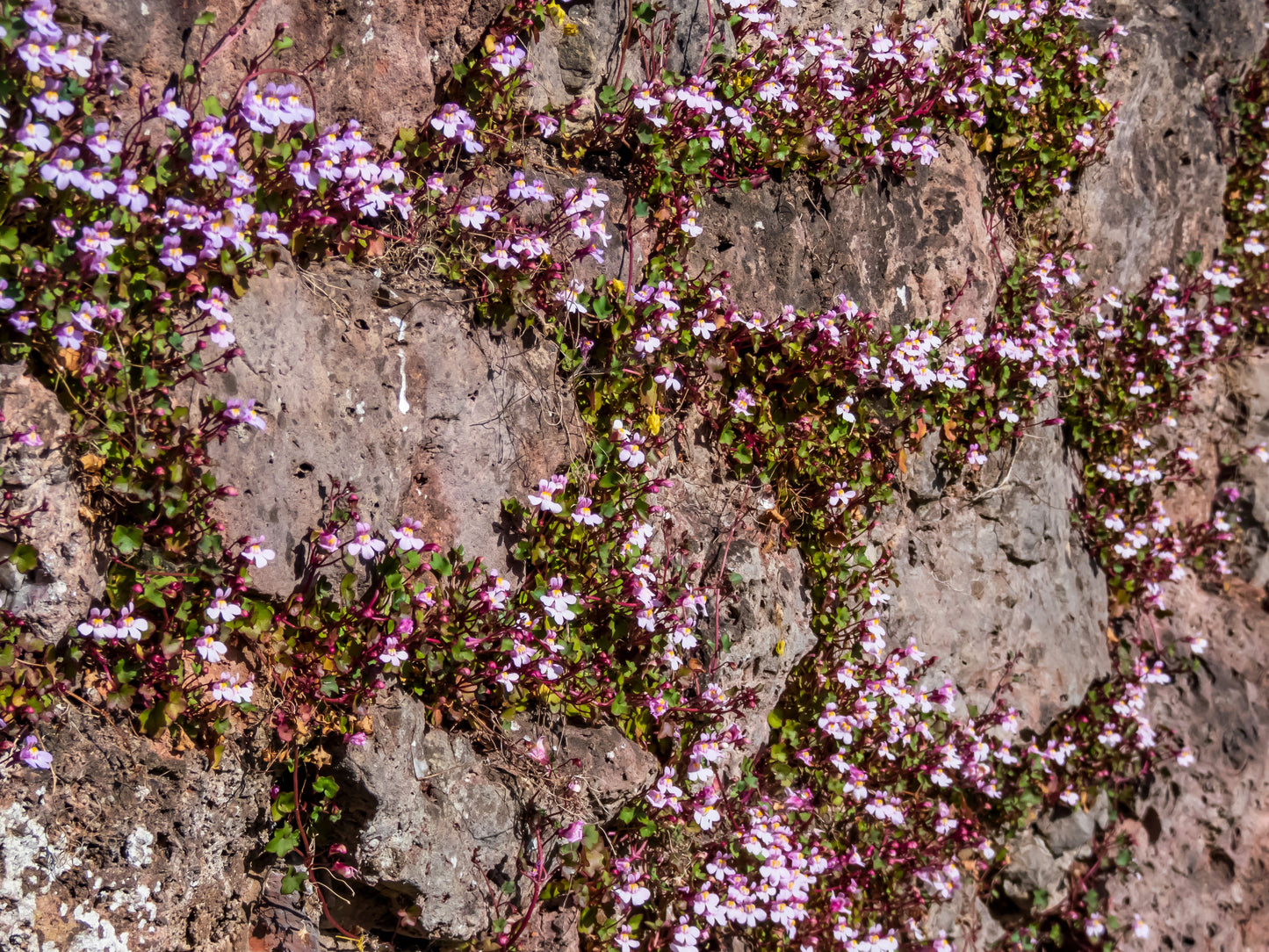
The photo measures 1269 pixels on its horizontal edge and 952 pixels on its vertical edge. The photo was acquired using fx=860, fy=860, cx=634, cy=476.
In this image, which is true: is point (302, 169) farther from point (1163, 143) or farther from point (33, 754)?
point (1163, 143)

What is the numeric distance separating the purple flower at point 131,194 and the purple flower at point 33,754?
1639mm

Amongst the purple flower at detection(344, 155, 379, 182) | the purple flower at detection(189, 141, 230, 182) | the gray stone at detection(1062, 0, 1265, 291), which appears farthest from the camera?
the gray stone at detection(1062, 0, 1265, 291)

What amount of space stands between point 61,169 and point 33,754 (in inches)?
68.3

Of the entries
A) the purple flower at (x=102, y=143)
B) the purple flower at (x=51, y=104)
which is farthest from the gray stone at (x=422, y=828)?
the purple flower at (x=51, y=104)

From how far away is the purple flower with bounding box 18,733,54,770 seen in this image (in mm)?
2498

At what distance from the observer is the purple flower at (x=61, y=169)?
256 cm

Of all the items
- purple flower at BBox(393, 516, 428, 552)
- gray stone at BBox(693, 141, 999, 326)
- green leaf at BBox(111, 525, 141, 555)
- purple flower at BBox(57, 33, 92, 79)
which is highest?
gray stone at BBox(693, 141, 999, 326)

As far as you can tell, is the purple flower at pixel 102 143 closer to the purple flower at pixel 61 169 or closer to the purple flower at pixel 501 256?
the purple flower at pixel 61 169

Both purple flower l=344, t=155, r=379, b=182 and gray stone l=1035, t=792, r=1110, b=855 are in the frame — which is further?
gray stone l=1035, t=792, r=1110, b=855

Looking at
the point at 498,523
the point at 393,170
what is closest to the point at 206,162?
the point at 393,170

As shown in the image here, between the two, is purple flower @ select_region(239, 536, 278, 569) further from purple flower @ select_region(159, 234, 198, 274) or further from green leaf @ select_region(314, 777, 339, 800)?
purple flower @ select_region(159, 234, 198, 274)

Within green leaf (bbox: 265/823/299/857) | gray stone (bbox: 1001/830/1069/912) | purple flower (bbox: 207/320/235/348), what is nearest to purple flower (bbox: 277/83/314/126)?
purple flower (bbox: 207/320/235/348)

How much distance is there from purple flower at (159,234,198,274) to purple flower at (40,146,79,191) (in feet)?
0.99

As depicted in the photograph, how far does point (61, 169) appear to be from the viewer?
2.59m
